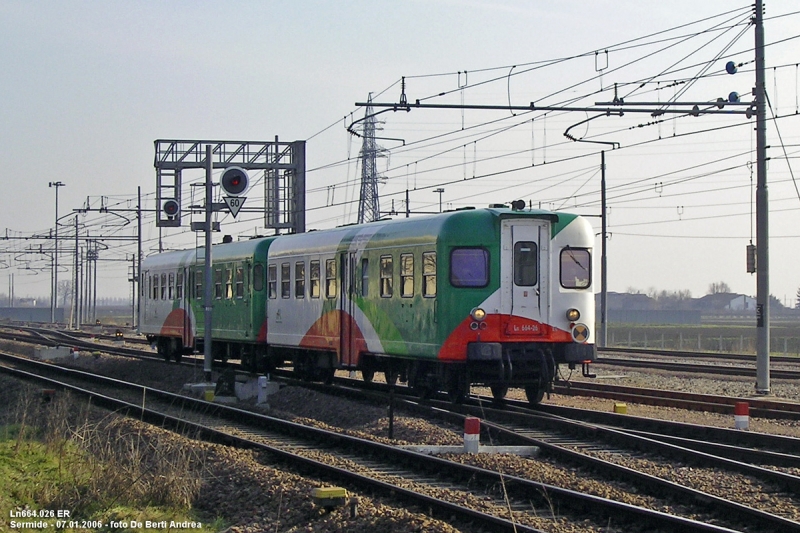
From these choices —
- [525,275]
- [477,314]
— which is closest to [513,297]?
[525,275]

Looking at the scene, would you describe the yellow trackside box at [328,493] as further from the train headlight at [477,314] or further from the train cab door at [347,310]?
the train cab door at [347,310]

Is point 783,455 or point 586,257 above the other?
point 586,257

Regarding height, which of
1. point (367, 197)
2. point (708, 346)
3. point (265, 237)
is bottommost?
point (708, 346)

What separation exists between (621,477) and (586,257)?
23.8 ft

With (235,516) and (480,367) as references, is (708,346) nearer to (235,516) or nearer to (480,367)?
(480,367)

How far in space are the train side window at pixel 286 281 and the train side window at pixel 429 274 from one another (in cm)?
682

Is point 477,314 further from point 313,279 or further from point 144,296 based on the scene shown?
point 144,296

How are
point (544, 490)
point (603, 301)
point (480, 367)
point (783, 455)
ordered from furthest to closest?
point (603, 301) < point (480, 367) < point (783, 455) < point (544, 490)

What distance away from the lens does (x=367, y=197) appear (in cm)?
4762

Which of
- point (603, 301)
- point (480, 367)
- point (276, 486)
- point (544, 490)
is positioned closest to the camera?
point (544, 490)

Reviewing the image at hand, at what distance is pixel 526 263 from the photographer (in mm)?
17625

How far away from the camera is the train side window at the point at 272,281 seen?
25.0 metres

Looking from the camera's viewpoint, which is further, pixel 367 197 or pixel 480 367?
pixel 367 197

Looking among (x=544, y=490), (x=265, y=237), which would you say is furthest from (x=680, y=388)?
(x=544, y=490)
